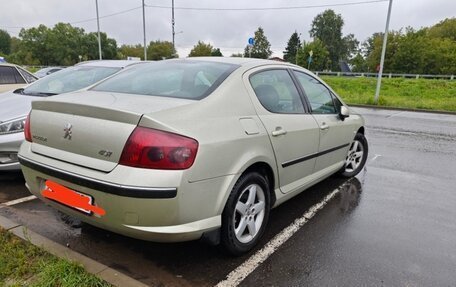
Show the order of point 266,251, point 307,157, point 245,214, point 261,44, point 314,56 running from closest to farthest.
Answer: point 245,214 < point 266,251 < point 307,157 < point 314,56 < point 261,44

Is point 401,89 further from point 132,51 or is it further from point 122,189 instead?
point 132,51

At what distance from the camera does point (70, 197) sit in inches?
93.9

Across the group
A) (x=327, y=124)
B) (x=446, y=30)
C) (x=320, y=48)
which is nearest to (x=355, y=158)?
(x=327, y=124)

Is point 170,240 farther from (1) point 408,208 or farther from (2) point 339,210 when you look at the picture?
(1) point 408,208

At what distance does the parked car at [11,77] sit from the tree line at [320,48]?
139 feet

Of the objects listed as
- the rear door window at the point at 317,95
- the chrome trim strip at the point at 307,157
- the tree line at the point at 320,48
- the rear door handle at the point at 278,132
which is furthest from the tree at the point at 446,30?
the rear door handle at the point at 278,132

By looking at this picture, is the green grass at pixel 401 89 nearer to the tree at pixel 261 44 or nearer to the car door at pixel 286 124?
the car door at pixel 286 124

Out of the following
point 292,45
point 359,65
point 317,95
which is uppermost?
point 292,45

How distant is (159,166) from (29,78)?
287 inches

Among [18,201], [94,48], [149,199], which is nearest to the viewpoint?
[149,199]

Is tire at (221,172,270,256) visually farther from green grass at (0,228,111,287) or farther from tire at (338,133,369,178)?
tire at (338,133,369,178)

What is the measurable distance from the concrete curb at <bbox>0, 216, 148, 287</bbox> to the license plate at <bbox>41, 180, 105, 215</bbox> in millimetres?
448

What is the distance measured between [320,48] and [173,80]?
2622 inches

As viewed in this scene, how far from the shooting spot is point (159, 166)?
2.13 metres
